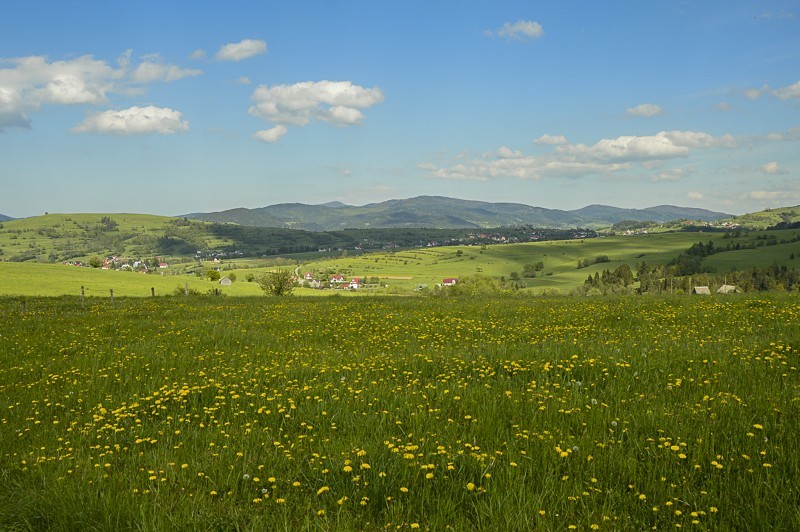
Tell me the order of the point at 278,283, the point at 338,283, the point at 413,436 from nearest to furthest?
the point at 413,436 → the point at 278,283 → the point at 338,283

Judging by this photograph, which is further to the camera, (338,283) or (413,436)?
(338,283)

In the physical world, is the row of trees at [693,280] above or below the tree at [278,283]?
below

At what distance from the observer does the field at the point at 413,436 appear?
15.7 feet

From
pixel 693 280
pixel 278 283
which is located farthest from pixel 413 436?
pixel 693 280

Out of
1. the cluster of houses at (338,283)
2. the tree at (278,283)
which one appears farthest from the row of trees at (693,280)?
the tree at (278,283)

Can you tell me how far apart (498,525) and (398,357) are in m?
7.11

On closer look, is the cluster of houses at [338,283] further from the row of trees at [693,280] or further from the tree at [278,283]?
the tree at [278,283]

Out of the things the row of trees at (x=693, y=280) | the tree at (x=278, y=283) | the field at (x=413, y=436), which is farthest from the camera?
the row of trees at (x=693, y=280)

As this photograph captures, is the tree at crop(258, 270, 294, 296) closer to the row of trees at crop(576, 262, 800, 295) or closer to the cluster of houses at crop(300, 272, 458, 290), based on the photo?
→ the row of trees at crop(576, 262, 800, 295)

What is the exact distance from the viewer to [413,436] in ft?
21.5

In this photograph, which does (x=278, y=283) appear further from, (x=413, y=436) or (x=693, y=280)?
(x=693, y=280)

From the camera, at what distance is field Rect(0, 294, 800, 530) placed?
15.7 ft

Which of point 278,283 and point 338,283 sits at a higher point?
point 278,283

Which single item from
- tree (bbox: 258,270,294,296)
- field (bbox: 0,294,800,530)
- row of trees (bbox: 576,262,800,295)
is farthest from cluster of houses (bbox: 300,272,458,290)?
field (bbox: 0,294,800,530)
